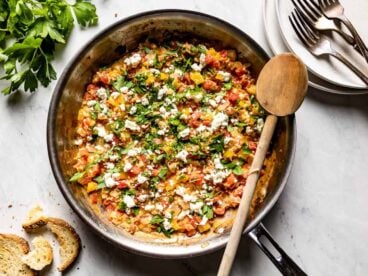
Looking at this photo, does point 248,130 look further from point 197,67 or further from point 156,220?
point 156,220

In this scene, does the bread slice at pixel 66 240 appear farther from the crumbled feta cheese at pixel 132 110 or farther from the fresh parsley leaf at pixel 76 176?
the crumbled feta cheese at pixel 132 110

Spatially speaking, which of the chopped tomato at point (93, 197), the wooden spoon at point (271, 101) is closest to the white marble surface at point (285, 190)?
the chopped tomato at point (93, 197)

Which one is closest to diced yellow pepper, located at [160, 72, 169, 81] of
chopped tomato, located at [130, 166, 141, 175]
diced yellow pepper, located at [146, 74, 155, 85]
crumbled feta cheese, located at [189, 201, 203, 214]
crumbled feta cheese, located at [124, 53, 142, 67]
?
diced yellow pepper, located at [146, 74, 155, 85]

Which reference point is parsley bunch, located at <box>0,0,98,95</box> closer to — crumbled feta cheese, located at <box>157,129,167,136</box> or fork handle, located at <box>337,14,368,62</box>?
crumbled feta cheese, located at <box>157,129,167,136</box>

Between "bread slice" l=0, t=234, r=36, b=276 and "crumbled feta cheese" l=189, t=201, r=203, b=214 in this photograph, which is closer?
"crumbled feta cheese" l=189, t=201, r=203, b=214

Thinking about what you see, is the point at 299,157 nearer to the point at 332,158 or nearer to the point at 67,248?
the point at 332,158
